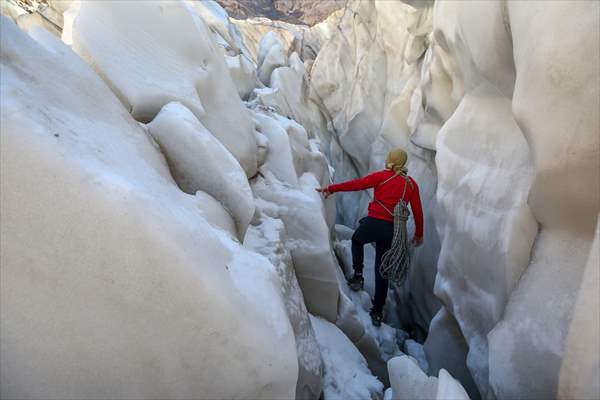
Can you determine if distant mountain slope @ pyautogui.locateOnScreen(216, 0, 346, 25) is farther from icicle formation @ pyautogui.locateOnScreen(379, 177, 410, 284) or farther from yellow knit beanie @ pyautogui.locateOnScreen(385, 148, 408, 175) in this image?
icicle formation @ pyautogui.locateOnScreen(379, 177, 410, 284)

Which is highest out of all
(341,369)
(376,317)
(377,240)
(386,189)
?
(386,189)

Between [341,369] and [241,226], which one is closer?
[241,226]

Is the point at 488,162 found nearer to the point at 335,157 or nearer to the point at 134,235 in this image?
the point at 134,235

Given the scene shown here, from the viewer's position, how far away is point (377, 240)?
2570 millimetres

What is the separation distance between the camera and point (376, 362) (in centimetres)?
251

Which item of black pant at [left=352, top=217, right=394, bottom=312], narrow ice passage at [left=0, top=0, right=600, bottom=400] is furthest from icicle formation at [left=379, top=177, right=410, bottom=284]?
narrow ice passage at [left=0, top=0, right=600, bottom=400]

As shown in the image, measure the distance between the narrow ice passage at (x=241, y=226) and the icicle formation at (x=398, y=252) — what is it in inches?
10.8

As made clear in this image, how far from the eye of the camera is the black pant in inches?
99.8

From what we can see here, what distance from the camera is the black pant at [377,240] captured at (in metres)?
2.54

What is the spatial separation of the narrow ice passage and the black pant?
0.23 metres

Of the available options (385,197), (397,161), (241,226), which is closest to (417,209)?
(385,197)

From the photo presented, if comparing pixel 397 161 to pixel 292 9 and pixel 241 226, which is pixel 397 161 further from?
pixel 292 9

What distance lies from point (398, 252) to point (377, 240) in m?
0.19

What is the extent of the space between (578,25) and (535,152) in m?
0.42
